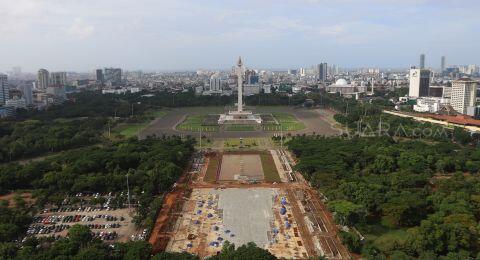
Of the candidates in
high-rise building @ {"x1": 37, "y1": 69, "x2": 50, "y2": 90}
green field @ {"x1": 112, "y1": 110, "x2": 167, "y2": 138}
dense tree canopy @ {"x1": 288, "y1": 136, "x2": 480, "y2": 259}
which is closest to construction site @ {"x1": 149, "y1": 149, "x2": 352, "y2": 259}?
dense tree canopy @ {"x1": 288, "y1": 136, "x2": 480, "y2": 259}

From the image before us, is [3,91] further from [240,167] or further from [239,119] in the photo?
[240,167]

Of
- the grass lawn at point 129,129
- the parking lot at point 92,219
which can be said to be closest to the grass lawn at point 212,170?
the parking lot at point 92,219

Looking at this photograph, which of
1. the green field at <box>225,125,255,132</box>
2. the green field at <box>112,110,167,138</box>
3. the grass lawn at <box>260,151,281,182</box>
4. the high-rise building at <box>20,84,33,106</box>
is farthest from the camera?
the high-rise building at <box>20,84,33,106</box>

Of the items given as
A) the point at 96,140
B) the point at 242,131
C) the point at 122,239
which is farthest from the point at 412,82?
the point at 122,239

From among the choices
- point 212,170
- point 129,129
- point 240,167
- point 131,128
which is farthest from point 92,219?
point 131,128

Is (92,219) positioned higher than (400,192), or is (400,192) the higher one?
(400,192)

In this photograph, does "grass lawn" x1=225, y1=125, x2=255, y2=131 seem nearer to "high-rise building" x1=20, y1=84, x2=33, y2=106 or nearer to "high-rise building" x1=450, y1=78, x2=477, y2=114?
"high-rise building" x1=450, y1=78, x2=477, y2=114

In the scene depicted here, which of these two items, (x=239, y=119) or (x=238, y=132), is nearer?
(x=238, y=132)
